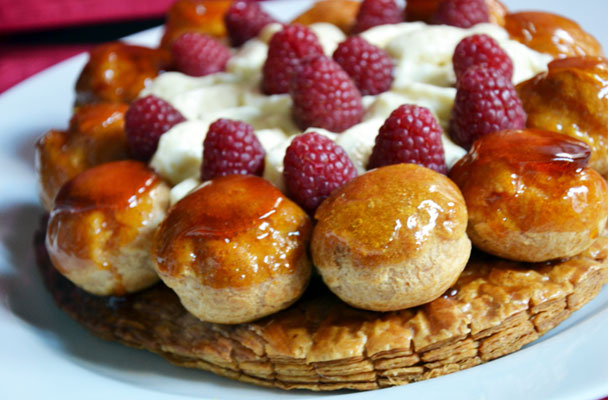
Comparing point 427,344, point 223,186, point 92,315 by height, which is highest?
point 223,186

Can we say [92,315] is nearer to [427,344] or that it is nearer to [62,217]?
[62,217]

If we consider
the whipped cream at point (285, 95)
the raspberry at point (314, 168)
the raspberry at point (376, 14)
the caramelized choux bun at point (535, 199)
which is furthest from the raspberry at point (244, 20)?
the caramelized choux bun at point (535, 199)

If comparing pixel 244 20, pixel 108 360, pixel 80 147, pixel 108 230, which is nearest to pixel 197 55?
pixel 244 20

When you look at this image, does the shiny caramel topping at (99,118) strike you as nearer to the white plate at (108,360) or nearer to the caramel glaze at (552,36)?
the white plate at (108,360)

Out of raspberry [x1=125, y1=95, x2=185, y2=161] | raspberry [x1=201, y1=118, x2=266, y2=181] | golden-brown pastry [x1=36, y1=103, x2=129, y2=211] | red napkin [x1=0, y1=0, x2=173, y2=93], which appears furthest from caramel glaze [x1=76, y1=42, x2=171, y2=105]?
red napkin [x1=0, y1=0, x2=173, y2=93]

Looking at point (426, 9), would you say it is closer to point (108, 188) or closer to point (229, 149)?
point (229, 149)

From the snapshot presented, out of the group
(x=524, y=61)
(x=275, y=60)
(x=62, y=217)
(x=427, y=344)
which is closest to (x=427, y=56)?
(x=524, y=61)
